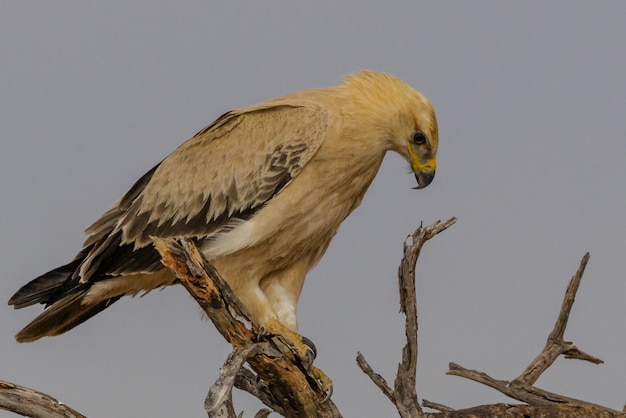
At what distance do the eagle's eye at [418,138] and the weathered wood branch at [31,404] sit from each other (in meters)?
2.90

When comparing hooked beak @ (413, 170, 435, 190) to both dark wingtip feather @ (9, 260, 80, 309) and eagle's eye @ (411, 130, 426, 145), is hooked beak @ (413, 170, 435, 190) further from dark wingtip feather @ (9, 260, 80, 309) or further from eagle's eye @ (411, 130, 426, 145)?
dark wingtip feather @ (9, 260, 80, 309)

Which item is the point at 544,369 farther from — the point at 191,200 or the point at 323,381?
the point at 191,200

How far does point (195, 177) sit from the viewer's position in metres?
7.98

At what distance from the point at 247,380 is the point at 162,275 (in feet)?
3.23

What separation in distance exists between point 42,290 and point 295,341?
1.92 m

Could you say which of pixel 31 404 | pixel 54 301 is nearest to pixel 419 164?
pixel 54 301

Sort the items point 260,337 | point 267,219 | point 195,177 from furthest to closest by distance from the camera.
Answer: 1. point 195,177
2. point 267,219
3. point 260,337

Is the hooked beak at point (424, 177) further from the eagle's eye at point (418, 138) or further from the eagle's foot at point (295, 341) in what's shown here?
the eagle's foot at point (295, 341)

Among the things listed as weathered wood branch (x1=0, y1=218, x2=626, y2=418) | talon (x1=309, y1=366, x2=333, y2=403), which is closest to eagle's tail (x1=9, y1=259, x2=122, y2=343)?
weathered wood branch (x1=0, y1=218, x2=626, y2=418)

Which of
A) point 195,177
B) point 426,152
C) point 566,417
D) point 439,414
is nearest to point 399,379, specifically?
point 439,414

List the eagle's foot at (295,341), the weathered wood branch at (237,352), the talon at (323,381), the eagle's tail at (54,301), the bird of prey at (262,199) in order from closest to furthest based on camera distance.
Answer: the weathered wood branch at (237,352) → the eagle's foot at (295,341) → the talon at (323,381) → the bird of prey at (262,199) → the eagle's tail at (54,301)

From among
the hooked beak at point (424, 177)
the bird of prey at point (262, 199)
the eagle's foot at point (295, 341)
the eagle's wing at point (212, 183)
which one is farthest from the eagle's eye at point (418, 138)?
the eagle's foot at point (295, 341)

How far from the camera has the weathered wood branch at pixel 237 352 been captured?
248 inches

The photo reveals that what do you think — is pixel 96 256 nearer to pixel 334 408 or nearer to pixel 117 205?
pixel 117 205
